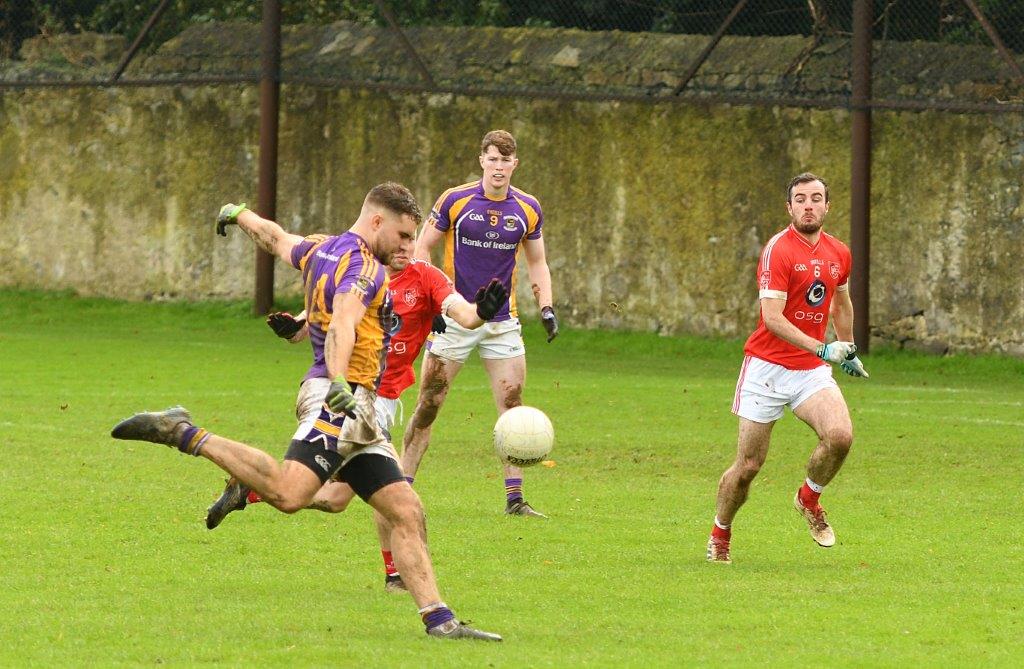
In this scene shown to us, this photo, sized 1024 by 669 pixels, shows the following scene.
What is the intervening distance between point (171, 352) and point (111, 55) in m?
7.28

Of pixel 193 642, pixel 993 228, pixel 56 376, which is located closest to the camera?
pixel 193 642

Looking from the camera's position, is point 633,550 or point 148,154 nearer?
point 633,550

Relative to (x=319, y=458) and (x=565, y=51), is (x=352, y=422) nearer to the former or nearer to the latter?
(x=319, y=458)

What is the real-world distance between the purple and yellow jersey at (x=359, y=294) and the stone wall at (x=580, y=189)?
13825mm

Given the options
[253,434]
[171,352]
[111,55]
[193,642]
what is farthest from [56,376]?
[193,642]

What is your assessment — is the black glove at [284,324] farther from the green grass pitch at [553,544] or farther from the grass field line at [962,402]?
the grass field line at [962,402]

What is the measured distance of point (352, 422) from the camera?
7.84m

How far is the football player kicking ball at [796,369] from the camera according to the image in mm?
10008

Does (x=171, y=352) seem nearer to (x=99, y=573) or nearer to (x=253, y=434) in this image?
(x=253, y=434)

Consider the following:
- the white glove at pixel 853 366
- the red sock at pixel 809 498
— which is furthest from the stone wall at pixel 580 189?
the white glove at pixel 853 366

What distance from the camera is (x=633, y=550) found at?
10.2 meters

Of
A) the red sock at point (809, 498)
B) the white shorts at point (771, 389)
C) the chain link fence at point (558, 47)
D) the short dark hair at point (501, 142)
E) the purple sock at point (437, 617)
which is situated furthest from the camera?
the chain link fence at point (558, 47)

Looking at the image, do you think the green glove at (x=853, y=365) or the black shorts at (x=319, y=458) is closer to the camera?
the black shorts at (x=319, y=458)

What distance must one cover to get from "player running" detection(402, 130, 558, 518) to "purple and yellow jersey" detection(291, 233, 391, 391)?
3.47 m
